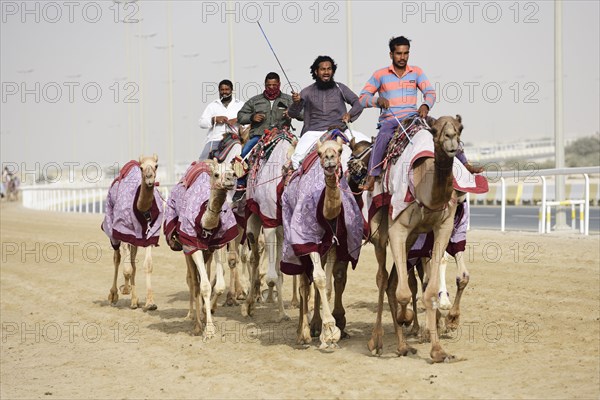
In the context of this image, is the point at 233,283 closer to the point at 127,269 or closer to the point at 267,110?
the point at 127,269

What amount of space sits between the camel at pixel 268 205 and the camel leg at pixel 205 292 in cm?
93

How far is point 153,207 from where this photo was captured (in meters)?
15.6

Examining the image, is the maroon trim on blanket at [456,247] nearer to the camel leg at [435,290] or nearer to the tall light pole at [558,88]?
the camel leg at [435,290]

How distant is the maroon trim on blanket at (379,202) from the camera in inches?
434

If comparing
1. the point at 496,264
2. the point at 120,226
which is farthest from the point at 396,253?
the point at 496,264

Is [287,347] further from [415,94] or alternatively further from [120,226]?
[120,226]

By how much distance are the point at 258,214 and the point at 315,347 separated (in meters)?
2.96

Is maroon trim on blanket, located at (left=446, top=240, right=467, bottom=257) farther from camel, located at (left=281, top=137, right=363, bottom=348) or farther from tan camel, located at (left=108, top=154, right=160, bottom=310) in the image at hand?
tan camel, located at (left=108, top=154, right=160, bottom=310)

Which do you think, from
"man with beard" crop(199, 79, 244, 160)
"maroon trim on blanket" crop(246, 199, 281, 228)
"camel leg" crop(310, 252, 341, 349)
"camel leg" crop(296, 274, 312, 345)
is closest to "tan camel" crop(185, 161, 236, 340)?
"maroon trim on blanket" crop(246, 199, 281, 228)

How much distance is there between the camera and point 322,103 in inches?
498

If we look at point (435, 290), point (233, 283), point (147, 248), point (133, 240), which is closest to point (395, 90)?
point (435, 290)

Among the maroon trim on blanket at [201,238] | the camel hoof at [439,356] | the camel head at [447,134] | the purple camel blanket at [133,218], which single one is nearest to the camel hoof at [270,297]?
the purple camel blanket at [133,218]

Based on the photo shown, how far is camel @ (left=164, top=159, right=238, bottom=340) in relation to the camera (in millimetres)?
12602

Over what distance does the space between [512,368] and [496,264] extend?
8052 mm
